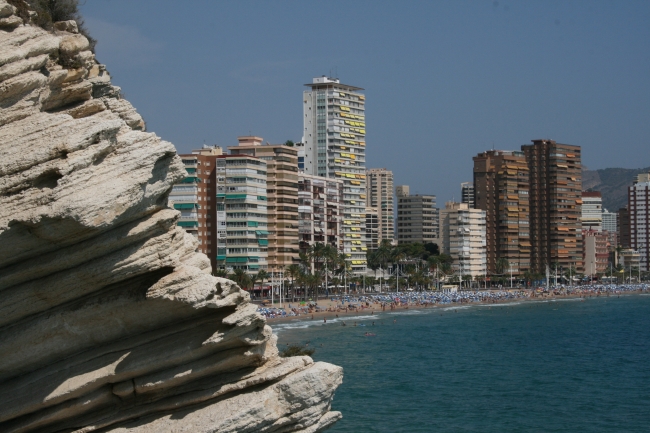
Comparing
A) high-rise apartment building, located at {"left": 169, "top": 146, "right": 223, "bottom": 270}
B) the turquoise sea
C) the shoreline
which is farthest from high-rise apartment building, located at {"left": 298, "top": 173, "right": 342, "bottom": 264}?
the turquoise sea

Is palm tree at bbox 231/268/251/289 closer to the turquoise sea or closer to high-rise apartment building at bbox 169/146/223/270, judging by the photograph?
high-rise apartment building at bbox 169/146/223/270

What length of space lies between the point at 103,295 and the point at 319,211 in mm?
139838

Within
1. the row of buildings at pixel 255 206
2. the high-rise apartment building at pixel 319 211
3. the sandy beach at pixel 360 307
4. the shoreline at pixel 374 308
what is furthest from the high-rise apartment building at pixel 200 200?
the high-rise apartment building at pixel 319 211

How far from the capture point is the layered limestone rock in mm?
14938

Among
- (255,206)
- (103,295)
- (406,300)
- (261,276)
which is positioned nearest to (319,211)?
(406,300)

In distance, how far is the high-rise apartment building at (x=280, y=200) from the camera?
133875 mm

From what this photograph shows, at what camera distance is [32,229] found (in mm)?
14633

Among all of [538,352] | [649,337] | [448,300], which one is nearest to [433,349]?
[538,352]

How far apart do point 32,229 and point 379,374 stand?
42.0 metres

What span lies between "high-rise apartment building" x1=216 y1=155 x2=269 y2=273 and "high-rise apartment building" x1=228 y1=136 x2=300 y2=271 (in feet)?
14.1

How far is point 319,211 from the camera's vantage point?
6147 inches

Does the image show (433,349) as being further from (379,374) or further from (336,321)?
(336,321)

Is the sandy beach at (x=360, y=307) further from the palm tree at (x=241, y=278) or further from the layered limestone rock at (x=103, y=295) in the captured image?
the layered limestone rock at (x=103, y=295)

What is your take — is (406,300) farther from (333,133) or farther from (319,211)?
(333,133)
